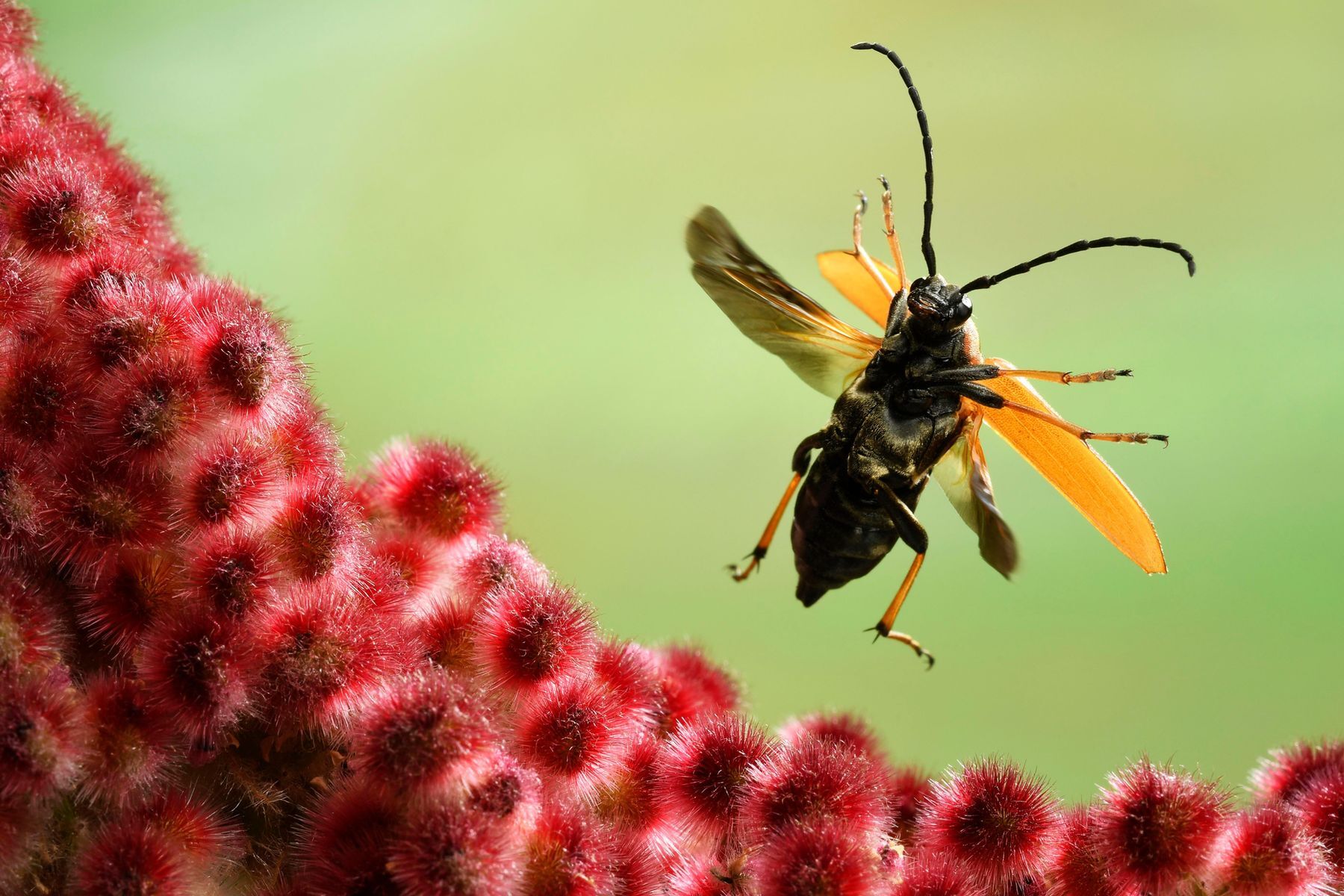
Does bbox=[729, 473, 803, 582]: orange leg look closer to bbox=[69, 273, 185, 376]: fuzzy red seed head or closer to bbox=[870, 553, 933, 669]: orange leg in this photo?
bbox=[870, 553, 933, 669]: orange leg

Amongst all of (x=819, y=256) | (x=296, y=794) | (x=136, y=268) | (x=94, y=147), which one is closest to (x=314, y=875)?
(x=296, y=794)

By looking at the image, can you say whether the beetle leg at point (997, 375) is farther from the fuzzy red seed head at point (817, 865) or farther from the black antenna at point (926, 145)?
the fuzzy red seed head at point (817, 865)

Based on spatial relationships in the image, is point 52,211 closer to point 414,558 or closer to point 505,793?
point 414,558

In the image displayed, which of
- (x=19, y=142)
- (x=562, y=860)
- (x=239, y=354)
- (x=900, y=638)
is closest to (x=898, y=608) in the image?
(x=900, y=638)

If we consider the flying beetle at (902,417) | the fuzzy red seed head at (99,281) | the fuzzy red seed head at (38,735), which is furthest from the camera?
the flying beetle at (902,417)

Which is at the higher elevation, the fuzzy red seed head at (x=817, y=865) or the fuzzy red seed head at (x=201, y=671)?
the fuzzy red seed head at (x=817, y=865)

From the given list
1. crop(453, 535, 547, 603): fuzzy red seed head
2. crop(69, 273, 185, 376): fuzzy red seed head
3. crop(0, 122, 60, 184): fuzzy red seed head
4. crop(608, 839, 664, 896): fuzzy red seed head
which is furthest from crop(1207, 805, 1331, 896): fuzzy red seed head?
crop(0, 122, 60, 184): fuzzy red seed head

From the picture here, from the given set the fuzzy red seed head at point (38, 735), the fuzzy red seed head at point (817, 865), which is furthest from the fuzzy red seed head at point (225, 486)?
the fuzzy red seed head at point (817, 865)

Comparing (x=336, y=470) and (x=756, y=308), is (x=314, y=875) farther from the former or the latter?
(x=756, y=308)
